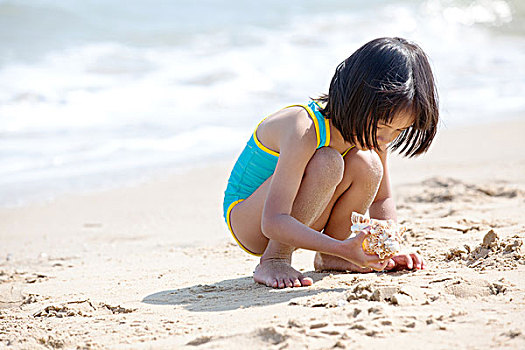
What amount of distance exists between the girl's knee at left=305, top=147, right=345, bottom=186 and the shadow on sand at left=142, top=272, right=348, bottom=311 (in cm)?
43

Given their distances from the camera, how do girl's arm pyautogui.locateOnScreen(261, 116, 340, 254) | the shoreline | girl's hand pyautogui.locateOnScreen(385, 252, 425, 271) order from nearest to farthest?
girl's arm pyautogui.locateOnScreen(261, 116, 340, 254)
girl's hand pyautogui.locateOnScreen(385, 252, 425, 271)
the shoreline

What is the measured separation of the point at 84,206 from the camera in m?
4.78

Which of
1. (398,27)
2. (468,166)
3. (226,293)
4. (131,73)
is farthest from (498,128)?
(398,27)

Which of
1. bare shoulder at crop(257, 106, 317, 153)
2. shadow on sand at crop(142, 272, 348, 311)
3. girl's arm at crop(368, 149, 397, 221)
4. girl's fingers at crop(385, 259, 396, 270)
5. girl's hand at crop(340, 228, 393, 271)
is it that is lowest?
shadow on sand at crop(142, 272, 348, 311)

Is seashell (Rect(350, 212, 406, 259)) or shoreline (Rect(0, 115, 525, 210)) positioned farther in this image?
shoreline (Rect(0, 115, 525, 210))

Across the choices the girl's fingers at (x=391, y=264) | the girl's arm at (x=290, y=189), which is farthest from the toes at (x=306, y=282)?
the girl's fingers at (x=391, y=264)

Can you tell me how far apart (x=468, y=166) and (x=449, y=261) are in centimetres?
266

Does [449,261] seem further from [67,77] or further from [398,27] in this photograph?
[398,27]

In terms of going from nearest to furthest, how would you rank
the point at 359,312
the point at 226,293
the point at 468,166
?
the point at 359,312, the point at 226,293, the point at 468,166

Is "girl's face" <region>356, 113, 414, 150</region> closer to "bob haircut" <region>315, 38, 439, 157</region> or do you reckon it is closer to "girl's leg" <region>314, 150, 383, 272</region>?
"bob haircut" <region>315, 38, 439, 157</region>

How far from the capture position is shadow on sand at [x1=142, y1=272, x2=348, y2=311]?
2.38 metres

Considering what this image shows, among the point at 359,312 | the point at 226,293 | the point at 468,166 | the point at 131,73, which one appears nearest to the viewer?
the point at 359,312

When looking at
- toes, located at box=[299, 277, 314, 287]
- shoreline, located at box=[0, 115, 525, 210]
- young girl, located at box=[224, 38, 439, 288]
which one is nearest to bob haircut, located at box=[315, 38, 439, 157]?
young girl, located at box=[224, 38, 439, 288]

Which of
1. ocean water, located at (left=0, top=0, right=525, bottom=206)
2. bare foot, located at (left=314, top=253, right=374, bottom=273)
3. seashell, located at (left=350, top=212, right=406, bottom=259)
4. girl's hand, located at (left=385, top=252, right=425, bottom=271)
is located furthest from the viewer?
ocean water, located at (left=0, top=0, right=525, bottom=206)
